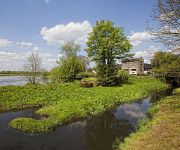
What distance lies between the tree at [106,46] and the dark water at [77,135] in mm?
23140

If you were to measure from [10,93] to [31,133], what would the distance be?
541 inches

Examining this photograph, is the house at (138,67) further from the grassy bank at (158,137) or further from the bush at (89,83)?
the grassy bank at (158,137)

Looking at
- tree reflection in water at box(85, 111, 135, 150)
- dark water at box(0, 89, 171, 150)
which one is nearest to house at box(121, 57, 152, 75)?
tree reflection in water at box(85, 111, 135, 150)

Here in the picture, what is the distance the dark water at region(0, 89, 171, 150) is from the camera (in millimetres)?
12977

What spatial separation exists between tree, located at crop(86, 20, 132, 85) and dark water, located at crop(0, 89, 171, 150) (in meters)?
23.1

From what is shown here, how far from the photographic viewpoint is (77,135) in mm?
15211

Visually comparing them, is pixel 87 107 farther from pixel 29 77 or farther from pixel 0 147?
A: pixel 29 77

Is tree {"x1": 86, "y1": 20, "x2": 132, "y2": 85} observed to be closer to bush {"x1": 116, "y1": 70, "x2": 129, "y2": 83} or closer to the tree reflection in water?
bush {"x1": 116, "y1": 70, "x2": 129, "y2": 83}

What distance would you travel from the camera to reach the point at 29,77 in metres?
46.4

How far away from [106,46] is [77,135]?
1182 inches

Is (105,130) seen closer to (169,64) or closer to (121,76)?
(169,64)

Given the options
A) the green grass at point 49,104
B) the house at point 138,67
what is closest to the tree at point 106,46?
the green grass at point 49,104

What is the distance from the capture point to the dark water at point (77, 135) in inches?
511

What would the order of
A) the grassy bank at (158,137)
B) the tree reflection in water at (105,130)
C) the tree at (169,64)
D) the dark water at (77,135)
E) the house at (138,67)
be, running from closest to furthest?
the grassy bank at (158,137), the dark water at (77,135), the tree reflection in water at (105,130), the tree at (169,64), the house at (138,67)
